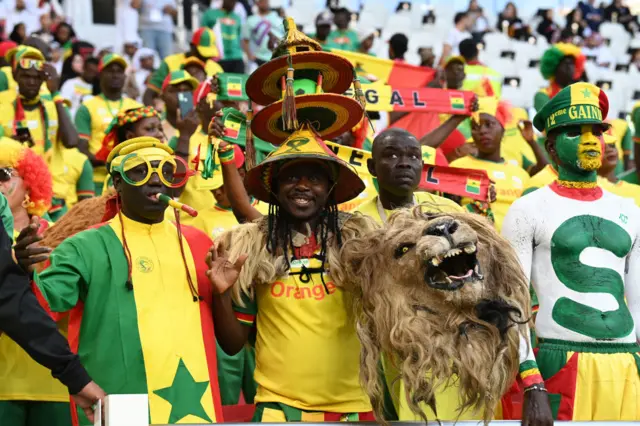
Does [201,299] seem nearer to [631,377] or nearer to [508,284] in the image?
[508,284]

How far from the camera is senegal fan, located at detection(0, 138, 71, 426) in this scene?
571cm

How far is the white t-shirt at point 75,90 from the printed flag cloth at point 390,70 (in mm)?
4663

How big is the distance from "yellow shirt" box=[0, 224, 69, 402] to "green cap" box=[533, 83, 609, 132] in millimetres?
2772

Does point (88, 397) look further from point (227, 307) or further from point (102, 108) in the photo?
point (102, 108)

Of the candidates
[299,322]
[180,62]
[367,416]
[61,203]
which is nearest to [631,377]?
[367,416]

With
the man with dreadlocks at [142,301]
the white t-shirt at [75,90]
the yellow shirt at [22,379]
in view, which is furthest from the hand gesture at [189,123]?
the white t-shirt at [75,90]

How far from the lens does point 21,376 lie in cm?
573

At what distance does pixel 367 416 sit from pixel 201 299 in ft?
2.99

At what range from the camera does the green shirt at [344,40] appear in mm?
15516

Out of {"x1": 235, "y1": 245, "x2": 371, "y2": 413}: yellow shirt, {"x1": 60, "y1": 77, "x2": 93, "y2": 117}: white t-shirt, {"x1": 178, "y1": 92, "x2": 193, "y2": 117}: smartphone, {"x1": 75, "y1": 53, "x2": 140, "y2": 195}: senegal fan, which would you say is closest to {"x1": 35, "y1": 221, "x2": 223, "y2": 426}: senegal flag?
{"x1": 235, "y1": 245, "x2": 371, "y2": 413}: yellow shirt

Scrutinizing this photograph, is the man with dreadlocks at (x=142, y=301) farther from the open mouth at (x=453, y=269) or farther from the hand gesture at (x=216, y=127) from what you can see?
the open mouth at (x=453, y=269)

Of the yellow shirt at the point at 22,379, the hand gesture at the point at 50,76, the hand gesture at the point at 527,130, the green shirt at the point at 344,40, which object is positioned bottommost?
the yellow shirt at the point at 22,379

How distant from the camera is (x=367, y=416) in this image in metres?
5.11

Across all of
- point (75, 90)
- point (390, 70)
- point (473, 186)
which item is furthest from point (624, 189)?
point (75, 90)
